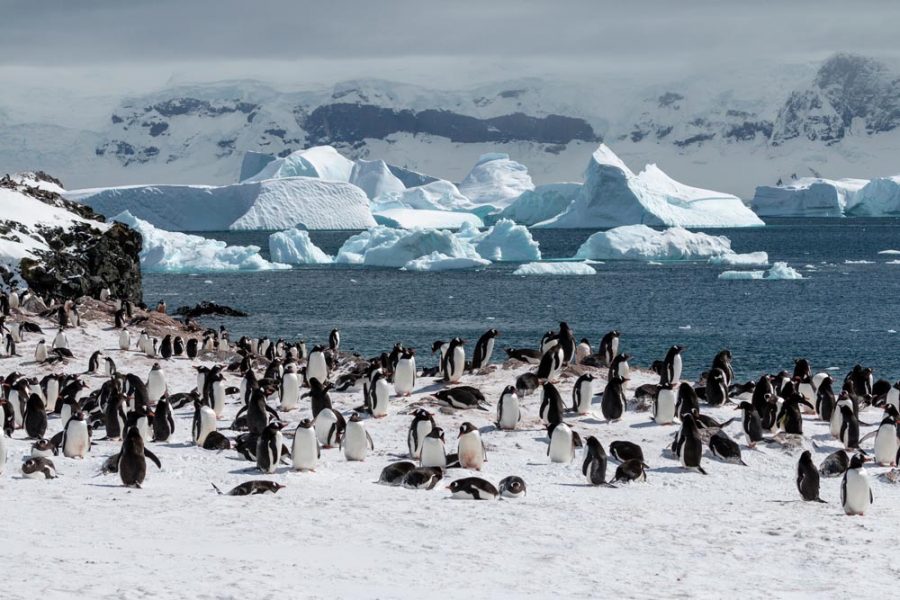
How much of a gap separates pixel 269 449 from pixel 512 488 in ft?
8.49

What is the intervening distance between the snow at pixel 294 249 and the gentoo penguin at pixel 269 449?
6397 centimetres

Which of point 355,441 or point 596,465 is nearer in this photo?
point 596,465

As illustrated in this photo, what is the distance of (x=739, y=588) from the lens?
10117 millimetres

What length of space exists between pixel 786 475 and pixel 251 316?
31.7m

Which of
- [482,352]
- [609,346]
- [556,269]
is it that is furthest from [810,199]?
[482,352]

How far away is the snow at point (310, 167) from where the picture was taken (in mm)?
128750

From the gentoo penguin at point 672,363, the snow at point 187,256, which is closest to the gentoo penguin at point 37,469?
the gentoo penguin at point 672,363

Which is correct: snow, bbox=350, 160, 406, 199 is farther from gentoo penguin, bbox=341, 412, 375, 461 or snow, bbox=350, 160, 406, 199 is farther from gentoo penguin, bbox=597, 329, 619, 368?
gentoo penguin, bbox=341, 412, 375, 461

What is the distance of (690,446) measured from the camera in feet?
48.4

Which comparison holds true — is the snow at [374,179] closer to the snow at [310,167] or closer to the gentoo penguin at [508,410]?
the snow at [310,167]

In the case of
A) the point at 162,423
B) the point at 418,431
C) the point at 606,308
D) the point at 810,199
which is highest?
the point at 810,199

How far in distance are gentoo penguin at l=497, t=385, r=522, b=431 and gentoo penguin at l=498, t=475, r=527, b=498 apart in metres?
2.99

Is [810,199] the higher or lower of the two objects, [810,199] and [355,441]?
the higher

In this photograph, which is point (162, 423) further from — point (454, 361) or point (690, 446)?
point (690, 446)
